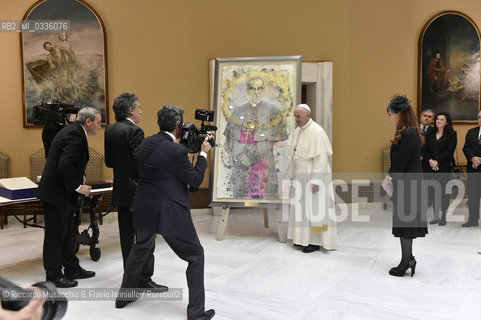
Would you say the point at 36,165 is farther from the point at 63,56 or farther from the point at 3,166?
the point at 63,56

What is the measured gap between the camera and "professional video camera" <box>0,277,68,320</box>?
1.22 meters

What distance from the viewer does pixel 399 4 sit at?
799 centimetres

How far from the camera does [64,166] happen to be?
3.94 metres

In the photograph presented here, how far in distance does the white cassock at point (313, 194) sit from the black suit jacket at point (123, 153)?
2328 millimetres

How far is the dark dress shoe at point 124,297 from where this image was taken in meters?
3.67

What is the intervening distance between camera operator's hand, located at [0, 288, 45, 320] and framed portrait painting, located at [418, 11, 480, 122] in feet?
26.8

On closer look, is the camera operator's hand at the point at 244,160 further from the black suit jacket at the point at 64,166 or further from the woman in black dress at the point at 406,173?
the black suit jacket at the point at 64,166

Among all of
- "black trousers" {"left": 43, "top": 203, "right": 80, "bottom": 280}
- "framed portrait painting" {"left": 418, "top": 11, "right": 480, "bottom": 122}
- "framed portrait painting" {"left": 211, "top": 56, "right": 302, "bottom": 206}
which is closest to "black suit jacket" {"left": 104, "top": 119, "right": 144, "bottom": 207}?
"black trousers" {"left": 43, "top": 203, "right": 80, "bottom": 280}

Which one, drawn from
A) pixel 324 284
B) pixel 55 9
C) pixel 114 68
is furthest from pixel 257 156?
pixel 55 9

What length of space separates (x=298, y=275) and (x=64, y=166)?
2604mm

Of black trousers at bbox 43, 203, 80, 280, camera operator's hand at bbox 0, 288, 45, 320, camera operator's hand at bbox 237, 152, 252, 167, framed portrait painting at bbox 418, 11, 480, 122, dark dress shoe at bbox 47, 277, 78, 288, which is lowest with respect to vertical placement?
dark dress shoe at bbox 47, 277, 78, 288

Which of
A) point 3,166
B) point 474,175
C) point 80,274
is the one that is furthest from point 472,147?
point 3,166

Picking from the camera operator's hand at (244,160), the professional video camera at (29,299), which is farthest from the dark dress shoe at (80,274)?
the professional video camera at (29,299)

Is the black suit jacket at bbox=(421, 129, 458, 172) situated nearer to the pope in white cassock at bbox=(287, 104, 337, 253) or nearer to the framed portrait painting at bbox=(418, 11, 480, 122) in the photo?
the framed portrait painting at bbox=(418, 11, 480, 122)
